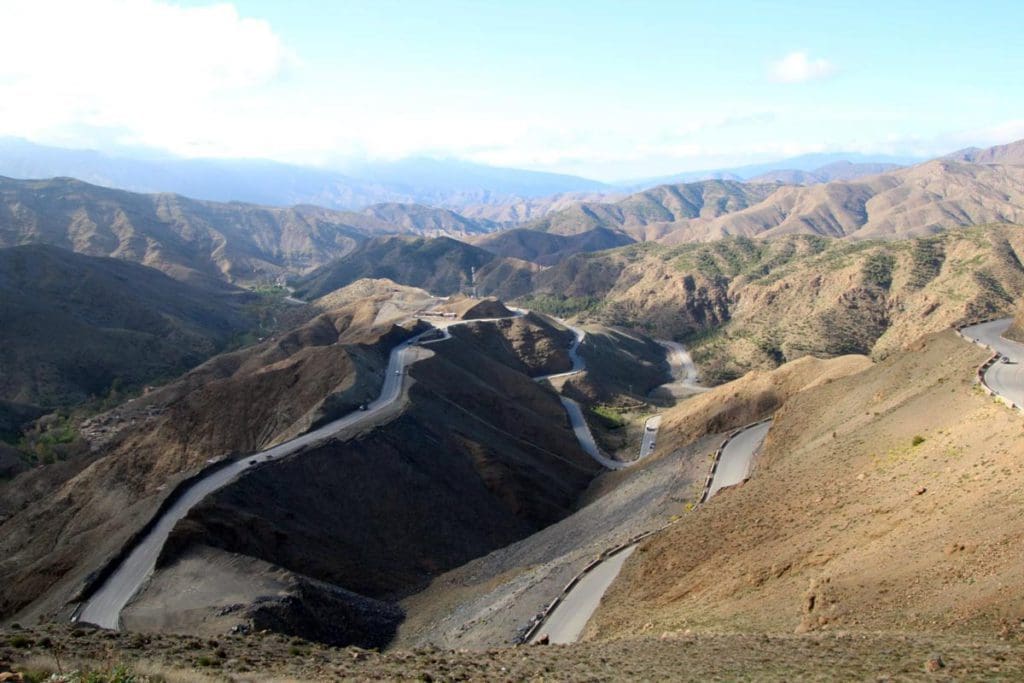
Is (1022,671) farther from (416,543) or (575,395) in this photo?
(575,395)

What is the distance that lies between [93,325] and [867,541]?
372ft

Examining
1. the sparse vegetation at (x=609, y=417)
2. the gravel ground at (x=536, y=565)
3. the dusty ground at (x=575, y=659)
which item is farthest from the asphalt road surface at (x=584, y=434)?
the dusty ground at (x=575, y=659)

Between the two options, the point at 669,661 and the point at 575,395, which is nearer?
the point at 669,661

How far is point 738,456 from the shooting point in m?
43.6

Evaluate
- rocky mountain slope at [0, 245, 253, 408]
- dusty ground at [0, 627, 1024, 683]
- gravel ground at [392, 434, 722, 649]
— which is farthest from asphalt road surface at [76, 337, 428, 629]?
rocky mountain slope at [0, 245, 253, 408]

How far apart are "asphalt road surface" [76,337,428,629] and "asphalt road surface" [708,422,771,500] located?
2403 cm

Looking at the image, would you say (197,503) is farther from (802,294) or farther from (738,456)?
(802,294)

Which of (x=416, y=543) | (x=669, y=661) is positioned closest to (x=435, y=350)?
(x=416, y=543)

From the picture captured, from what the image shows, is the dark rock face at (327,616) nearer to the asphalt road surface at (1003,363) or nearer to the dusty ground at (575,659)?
the dusty ground at (575,659)

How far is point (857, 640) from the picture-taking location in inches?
649

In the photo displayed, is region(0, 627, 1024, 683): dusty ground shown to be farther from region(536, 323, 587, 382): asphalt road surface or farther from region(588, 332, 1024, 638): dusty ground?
region(536, 323, 587, 382): asphalt road surface

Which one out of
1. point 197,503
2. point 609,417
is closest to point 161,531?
point 197,503

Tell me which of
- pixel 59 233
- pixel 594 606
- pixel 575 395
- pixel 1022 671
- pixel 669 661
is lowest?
pixel 575 395

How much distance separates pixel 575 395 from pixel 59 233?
172m
